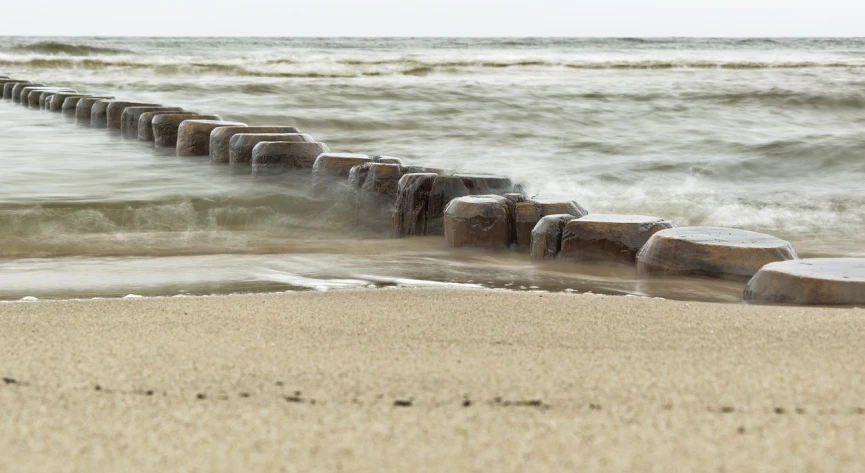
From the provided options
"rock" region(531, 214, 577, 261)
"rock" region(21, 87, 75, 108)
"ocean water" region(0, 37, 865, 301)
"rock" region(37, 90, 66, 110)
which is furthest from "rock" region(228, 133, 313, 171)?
"rock" region(21, 87, 75, 108)

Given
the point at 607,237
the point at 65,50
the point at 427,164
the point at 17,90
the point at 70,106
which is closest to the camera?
the point at 607,237

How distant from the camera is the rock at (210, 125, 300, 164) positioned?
6934mm

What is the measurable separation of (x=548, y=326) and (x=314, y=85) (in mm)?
13801

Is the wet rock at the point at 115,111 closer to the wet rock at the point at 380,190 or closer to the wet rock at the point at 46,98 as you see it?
the wet rock at the point at 46,98

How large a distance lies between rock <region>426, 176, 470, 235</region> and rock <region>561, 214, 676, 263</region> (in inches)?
32.9

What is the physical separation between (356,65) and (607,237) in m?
22.2

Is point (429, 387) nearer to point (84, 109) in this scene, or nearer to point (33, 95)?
A: point (84, 109)

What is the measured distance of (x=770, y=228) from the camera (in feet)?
17.9

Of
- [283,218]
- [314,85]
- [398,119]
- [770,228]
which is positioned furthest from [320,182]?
[314,85]

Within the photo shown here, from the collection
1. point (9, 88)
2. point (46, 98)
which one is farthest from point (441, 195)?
point (9, 88)

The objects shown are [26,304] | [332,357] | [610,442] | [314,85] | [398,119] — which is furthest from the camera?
[314,85]

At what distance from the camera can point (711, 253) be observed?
127 inches

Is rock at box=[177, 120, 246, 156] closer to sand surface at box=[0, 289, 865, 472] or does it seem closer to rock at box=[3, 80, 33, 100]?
sand surface at box=[0, 289, 865, 472]

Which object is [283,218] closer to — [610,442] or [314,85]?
→ [610,442]
